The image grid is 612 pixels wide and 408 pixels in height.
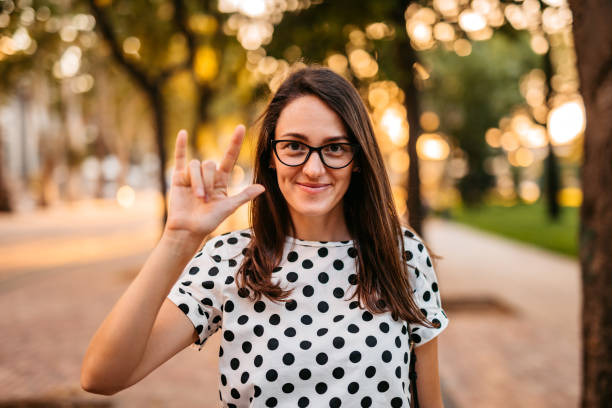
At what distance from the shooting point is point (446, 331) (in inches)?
296

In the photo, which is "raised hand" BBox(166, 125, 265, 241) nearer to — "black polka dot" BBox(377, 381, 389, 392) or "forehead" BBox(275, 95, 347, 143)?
"forehead" BBox(275, 95, 347, 143)

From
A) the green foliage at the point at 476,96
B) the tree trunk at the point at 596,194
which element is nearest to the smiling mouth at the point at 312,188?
the tree trunk at the point at 596,194

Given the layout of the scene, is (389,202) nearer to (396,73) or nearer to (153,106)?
(396,73)

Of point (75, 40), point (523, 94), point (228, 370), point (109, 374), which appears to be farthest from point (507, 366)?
point (523, 94)

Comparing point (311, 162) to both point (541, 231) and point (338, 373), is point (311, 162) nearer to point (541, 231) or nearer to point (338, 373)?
point (338, 373)

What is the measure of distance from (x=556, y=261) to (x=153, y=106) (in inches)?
428

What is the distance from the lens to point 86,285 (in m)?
10.6

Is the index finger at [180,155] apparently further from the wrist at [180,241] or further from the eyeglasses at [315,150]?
the eyeglasses at [315,150]

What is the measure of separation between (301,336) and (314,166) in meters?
0.57

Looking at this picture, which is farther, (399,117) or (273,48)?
(399,117)

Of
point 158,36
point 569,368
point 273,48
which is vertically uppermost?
point 158,36

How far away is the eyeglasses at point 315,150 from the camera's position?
1.86 meters

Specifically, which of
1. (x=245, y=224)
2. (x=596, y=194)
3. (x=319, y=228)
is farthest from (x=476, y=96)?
(x=319, y=228)

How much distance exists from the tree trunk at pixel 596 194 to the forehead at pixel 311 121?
1926mm
